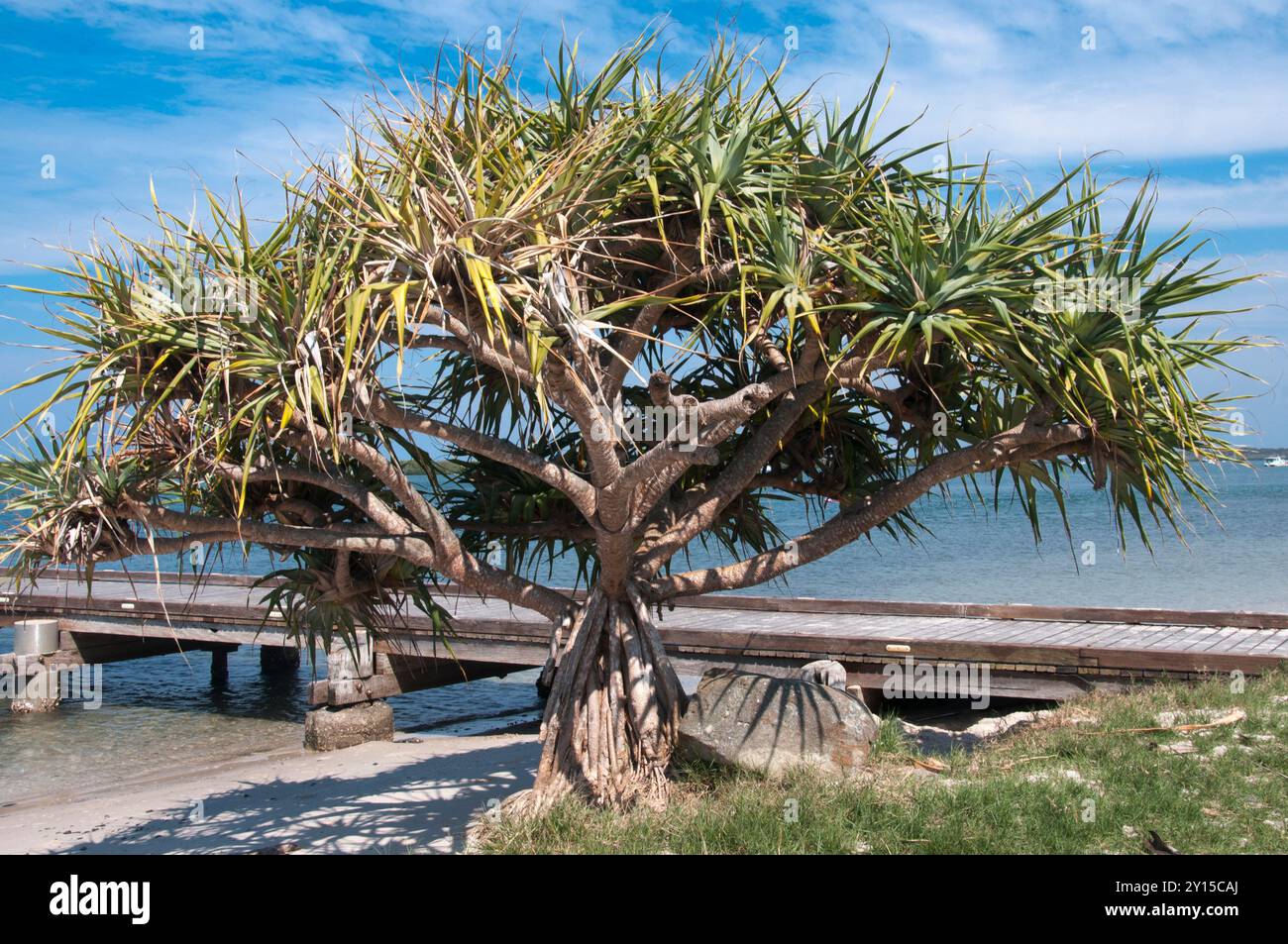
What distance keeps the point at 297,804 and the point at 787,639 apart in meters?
6.21

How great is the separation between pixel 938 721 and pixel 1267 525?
5152 cm

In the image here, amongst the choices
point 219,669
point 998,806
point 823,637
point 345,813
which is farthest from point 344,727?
point 998,806

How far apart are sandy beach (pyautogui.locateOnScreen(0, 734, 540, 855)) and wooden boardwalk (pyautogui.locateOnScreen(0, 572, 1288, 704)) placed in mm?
1355

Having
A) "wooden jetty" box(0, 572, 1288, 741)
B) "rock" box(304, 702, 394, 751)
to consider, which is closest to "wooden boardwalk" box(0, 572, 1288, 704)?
"wooden jetty" box(0, 572, 1288, 741)

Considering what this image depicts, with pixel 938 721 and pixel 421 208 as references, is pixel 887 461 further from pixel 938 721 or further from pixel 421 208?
pixel 938 721

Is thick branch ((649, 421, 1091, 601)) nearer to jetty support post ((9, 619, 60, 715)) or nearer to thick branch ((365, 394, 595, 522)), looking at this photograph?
thick branch ((365, 394, 595, 522))

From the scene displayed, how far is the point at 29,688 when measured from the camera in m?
18.7

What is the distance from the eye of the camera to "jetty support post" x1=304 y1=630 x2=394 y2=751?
14.3 m

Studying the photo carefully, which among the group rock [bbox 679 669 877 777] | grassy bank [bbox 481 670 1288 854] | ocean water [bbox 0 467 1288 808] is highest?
rock [bbox 679 669 877 777]

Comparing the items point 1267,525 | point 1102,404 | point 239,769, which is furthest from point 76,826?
point 1267,525

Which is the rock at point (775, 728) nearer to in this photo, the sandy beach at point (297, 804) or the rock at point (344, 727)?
the sandy beach at point (297, 804)

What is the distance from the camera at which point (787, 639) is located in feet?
44.0

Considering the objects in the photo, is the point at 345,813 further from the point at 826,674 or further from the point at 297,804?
the point at 826,674

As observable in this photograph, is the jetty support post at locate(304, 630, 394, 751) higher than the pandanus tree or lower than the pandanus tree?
lower
